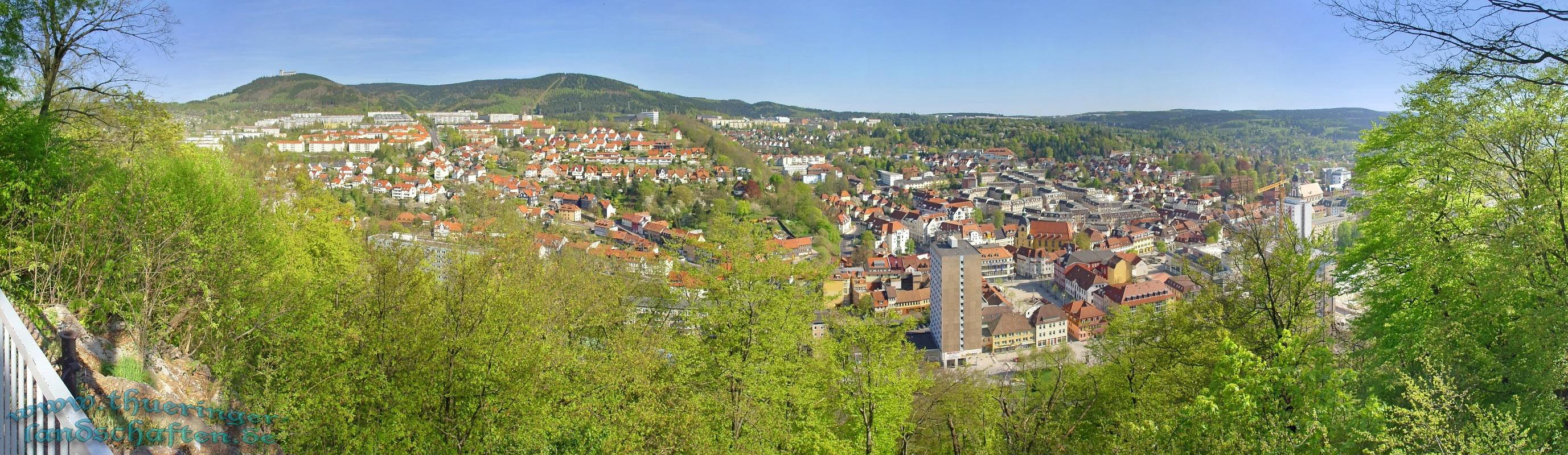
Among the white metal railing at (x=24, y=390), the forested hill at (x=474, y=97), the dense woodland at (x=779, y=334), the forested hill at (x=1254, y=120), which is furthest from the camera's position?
the forested hill at (x=1254, y=120)

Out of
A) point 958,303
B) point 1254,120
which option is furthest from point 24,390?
point 1254,120

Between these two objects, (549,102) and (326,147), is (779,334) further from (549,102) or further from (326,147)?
(549,102)

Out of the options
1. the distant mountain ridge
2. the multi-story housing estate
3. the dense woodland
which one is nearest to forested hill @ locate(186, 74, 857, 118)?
the distant mountain ridge

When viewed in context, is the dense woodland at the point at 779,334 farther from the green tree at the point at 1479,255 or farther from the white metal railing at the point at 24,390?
the white metal railing at the point at 24,390

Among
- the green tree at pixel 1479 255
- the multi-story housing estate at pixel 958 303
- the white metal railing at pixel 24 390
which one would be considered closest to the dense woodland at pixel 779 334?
the green tree at pixel 1479 255

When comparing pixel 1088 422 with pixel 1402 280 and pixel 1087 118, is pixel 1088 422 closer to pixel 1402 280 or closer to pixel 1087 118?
pixel 1402 280

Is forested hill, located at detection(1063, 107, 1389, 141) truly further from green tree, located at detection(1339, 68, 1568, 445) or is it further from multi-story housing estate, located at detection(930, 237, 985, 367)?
green tree, located at detection(1339, 68, 1568, 445)
